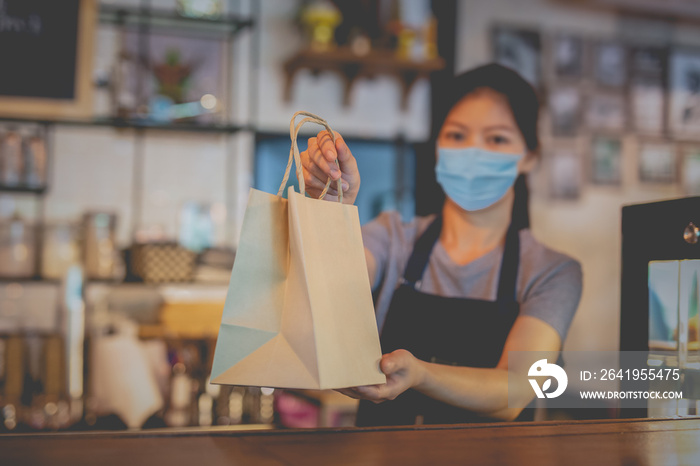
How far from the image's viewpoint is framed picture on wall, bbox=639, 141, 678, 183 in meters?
3.68

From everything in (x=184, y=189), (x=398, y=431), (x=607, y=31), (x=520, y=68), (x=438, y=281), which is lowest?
(x=398, y=431)

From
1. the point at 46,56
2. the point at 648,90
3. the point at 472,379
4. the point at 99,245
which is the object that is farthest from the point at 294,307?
the point at 648,90

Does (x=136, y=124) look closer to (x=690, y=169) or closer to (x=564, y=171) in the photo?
(x=564, y=171)

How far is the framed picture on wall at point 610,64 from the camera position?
3631 mm

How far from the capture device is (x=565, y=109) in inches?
141

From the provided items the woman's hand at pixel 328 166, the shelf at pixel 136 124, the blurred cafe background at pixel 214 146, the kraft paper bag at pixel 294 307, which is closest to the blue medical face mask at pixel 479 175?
the woman's hand at pixel 328 166

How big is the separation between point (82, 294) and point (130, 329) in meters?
0.31

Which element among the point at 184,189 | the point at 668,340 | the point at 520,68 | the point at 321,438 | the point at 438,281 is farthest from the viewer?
the point at 520,68

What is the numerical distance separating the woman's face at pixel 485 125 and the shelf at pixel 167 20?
1713 millimetres

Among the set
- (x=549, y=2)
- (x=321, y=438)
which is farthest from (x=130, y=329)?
(x=549, y=2)

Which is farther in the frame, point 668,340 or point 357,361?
point 668,340

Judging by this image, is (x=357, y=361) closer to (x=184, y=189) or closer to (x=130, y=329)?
(x=130, y=329)

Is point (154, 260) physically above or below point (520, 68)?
below

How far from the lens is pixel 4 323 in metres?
2.83
